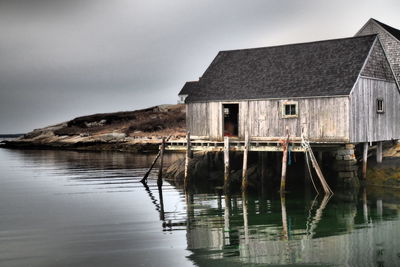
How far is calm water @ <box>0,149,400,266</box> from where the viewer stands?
648 inches

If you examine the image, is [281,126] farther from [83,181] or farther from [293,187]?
[83,181]

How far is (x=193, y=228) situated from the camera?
69.4 feet

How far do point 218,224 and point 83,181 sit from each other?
20.6 m

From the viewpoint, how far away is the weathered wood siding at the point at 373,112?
2920 centimetres

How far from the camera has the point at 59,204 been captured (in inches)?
1160

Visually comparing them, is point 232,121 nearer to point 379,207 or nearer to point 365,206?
point 365,206

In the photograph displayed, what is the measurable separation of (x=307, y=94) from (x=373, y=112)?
13.9 ft

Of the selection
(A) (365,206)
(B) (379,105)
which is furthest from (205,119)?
(A) (365,206)

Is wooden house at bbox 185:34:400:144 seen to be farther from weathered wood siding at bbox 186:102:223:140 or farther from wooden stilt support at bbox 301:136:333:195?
wooden stilt support at bbox 301:136:333:195

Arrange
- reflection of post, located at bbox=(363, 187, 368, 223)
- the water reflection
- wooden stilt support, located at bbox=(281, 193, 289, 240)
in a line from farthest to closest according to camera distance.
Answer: reflection of post, located at bbox=(363, 187, 368, 223)
wooden stilt support, located at bbox=(281, 193, 289, 240)
the water reflection

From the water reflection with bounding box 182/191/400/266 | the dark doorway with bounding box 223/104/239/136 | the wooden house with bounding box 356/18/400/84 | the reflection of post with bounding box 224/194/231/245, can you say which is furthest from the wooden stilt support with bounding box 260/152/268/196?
the wooden house with bounding box 356/18/400/84

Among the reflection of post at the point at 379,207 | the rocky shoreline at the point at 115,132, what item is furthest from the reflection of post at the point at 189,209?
the rocky shoreline at the point at 115,132

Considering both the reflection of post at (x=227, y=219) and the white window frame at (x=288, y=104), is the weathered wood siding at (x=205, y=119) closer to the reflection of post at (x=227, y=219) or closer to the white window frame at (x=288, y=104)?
the white window frame at (x=288, y=104)

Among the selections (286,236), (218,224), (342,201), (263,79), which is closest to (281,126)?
(263,79)
